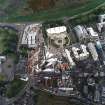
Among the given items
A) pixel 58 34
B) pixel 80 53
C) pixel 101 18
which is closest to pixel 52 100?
pixel 80 53

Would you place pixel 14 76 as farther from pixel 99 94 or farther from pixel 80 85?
pixel 99 94

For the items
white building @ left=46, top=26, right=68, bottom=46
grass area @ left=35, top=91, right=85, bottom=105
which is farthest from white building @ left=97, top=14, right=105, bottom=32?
grass area @ left=35, top=91, right=85, bottom=105

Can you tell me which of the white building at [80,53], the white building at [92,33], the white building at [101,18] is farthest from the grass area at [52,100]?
the white building at [101,18]

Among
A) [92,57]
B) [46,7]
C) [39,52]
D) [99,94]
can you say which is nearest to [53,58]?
[39,52]

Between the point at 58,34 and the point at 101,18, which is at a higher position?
the point at 101,18

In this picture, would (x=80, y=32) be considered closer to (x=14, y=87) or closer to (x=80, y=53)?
(x=80, y=53)

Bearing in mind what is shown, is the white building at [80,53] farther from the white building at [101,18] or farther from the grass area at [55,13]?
the grass area at [55,13]
